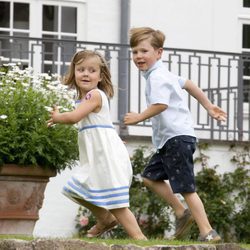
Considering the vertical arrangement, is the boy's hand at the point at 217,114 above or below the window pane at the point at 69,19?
below

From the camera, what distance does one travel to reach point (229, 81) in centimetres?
Answer: 1526

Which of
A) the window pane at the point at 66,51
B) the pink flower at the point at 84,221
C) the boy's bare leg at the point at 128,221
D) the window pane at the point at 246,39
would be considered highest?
the window pane at the point at 246,39

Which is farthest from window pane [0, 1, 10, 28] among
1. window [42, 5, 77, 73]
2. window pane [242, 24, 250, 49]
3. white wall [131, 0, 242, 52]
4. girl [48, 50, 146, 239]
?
girl [48, 50, 146, 239]

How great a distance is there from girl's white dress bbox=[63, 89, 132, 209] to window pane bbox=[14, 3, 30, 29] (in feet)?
20.5

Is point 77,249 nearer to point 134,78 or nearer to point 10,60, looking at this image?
point 10,60

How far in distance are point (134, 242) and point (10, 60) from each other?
5.66m

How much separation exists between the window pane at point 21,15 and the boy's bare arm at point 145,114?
20.3ft

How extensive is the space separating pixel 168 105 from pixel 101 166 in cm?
74

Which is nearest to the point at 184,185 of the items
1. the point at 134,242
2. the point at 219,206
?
the point at 134,242

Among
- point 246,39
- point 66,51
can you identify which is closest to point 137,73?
point 66,51

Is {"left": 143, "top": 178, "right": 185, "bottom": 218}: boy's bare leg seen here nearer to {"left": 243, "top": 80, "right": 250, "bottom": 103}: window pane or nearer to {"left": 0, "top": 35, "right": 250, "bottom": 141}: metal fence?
{"left": 0, "top": 35, "right": 250, "bottom": 141}: metal fence

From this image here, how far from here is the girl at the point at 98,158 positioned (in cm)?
956

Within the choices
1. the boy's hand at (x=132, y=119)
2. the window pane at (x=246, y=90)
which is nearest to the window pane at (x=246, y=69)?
the window pane at (x=246, y=90)

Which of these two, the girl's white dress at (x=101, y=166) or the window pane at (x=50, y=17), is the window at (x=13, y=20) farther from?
the girl's white dress at (x=101, y=166)
